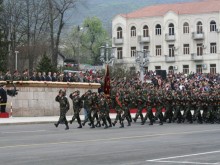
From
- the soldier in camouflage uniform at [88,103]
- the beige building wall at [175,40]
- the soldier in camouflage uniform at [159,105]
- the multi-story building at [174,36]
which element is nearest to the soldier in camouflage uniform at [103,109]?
the soldier in camouflage uniform at [88,103]

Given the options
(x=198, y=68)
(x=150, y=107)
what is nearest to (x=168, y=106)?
(x=150, y=107)

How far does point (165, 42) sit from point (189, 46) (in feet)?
12.1

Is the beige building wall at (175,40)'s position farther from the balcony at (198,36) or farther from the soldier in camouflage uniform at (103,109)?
the soldier in camouflage uniform at (103,109)

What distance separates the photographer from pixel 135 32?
102m

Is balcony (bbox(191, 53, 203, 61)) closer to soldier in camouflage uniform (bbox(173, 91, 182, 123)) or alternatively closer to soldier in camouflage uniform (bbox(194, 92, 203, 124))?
soldier in camouflage uniform (bbox(173, 91, 182, 123))

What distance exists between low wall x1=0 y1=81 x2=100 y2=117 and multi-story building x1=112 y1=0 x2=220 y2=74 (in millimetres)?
51998

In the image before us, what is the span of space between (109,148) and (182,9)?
81.6 m

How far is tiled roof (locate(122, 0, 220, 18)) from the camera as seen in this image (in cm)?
9581

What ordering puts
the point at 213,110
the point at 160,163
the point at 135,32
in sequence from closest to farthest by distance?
the point at 160,163, the point at 213,110, the point at 135,32

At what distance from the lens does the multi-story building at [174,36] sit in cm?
9506

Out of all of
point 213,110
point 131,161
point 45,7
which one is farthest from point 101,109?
point 45,7

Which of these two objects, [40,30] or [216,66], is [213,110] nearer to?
[40,30]

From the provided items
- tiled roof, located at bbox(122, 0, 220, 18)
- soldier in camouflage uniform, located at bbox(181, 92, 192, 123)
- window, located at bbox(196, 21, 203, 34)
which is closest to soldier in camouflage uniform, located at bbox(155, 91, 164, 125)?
soldier in camouflage uniform, located at bbox(181, 92, 192, 123)

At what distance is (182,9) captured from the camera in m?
99.1
